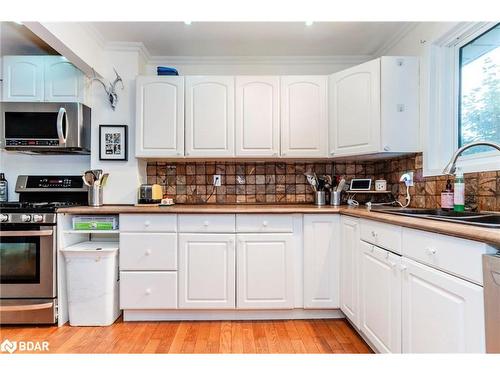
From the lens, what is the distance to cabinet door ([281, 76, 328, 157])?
2.57 meters

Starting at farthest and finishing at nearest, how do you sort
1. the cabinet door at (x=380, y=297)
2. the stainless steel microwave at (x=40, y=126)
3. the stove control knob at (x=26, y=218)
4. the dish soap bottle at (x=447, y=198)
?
the stainless steel microwave at (x=40, y=126) → the stove control knob at (x=26, y=218) → the dish soap bottle at (x=447, y=198) → the cabinet door at (x=380, y=297)

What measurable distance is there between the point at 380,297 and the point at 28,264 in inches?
95.1

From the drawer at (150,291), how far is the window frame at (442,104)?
209 centimetres

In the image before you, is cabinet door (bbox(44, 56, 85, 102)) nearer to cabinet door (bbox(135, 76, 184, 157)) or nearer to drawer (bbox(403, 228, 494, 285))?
cabinet door (bbox(135, 76, 184, 157))

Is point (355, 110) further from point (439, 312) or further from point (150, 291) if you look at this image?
point (150, 291)

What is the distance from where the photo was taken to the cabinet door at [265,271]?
222cm

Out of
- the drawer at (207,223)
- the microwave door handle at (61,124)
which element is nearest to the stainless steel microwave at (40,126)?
the microwave door handle at (61,124)

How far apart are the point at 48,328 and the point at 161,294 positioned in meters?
0.84

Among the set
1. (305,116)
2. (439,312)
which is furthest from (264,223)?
(439,312)

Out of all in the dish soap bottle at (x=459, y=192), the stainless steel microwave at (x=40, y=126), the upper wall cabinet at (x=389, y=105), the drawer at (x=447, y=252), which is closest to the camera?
the drawer at (x=447, y=252)

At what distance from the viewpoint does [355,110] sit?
2.37 m

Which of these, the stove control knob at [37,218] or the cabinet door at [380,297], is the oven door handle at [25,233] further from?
the cabinet door at [380,297]

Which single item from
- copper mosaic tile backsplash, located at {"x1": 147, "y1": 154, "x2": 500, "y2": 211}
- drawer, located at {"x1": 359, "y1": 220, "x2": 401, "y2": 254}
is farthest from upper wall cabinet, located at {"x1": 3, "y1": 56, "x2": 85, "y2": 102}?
drawer, located at {"x1": 359, "y1": 220, "x2": 401, "y2": 254}

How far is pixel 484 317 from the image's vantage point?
90 centimetres
